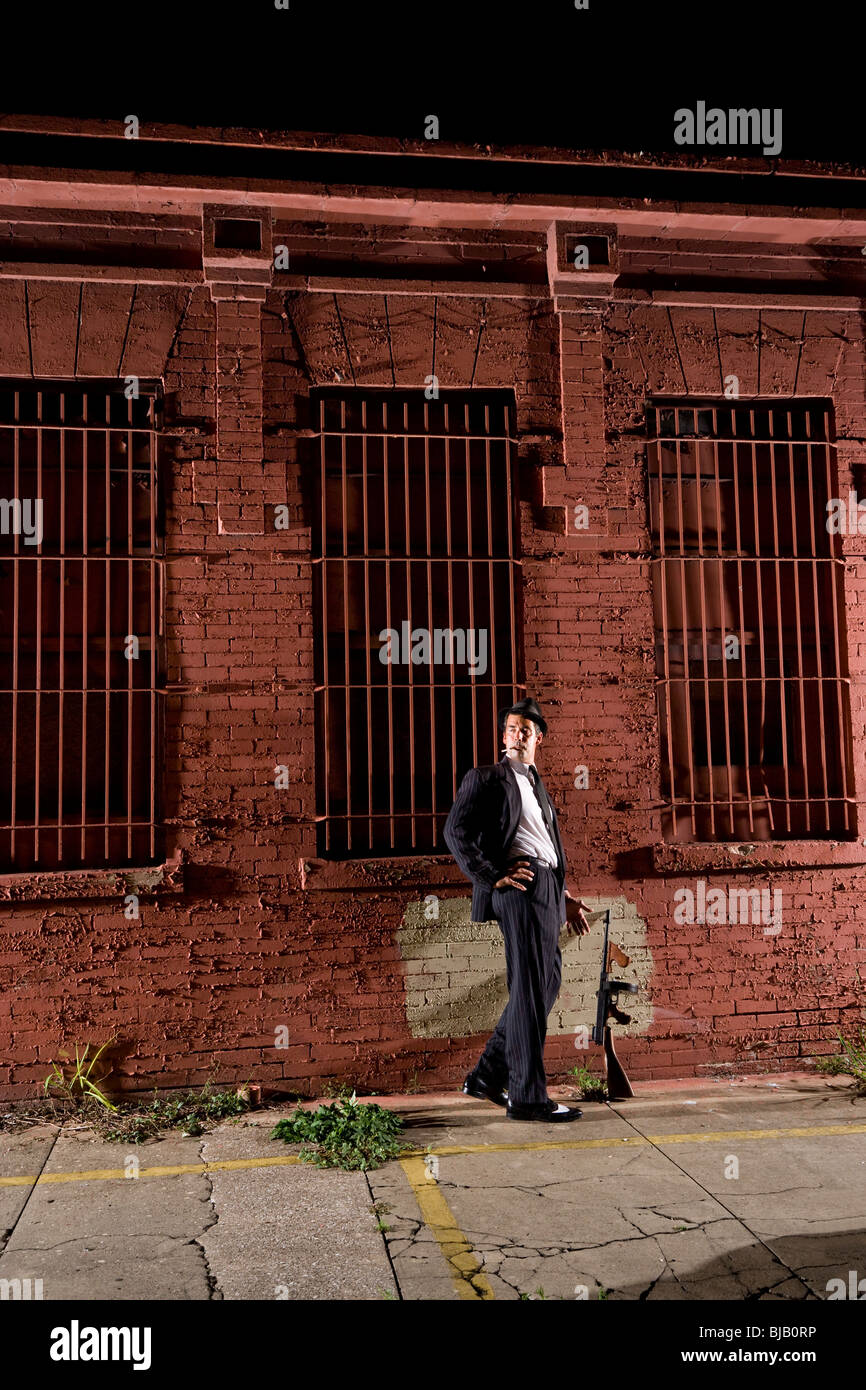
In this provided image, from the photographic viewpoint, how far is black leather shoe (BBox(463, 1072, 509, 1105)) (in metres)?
5.20

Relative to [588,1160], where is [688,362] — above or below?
above

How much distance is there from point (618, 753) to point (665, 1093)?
198 centimetres

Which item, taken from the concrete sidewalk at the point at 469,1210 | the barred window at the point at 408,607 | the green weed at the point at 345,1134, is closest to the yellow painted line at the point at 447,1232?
the concrete sidewalk at the point at 469,1210

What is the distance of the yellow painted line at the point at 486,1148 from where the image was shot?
449 centimetres

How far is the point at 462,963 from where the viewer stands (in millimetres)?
5828

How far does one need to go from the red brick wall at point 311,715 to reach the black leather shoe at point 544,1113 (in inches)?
28.8

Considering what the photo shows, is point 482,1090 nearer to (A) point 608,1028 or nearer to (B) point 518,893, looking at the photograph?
(A) point 608,1028

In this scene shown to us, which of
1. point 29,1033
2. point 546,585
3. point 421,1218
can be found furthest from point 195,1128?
point 546,585

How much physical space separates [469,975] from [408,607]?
222cm

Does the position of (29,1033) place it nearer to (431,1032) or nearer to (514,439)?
(431,1032)

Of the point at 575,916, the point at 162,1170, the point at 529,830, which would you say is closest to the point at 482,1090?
the point at 575,916

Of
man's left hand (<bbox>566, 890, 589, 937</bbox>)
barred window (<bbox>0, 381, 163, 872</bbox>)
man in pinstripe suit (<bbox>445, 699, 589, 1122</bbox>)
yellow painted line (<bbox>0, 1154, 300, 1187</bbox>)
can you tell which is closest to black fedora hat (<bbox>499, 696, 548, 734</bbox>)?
man in pinstripe suit (<bbox>445, 699, 589, 1122</bbox>)

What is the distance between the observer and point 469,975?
5820mm

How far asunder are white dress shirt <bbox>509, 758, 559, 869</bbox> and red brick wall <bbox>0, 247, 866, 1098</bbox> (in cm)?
65
